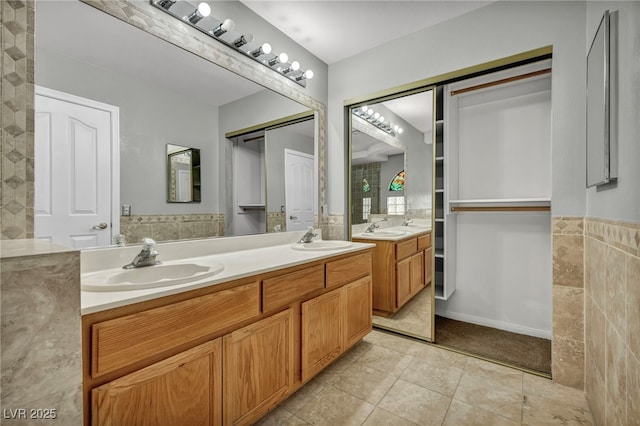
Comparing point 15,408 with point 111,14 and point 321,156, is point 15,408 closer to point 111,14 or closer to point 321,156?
point 111,14

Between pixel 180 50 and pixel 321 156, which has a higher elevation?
Result: pixel 180 50

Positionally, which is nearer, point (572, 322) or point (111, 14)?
point (111, 14)

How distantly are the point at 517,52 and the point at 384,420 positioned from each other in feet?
7.90

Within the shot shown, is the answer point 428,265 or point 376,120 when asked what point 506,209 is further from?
point 376,120

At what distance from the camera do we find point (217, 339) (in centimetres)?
117

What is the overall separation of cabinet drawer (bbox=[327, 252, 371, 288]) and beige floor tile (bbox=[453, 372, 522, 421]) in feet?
2.98

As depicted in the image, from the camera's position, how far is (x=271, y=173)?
2.21 metres

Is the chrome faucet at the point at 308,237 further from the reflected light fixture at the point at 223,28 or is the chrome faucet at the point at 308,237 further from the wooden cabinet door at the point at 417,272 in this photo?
the reflected light fixture at the point at 223,28

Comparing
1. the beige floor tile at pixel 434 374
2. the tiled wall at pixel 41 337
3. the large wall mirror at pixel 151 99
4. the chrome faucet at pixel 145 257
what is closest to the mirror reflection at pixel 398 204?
the beige floor tile at pixel 434 374

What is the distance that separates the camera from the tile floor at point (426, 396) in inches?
57.4

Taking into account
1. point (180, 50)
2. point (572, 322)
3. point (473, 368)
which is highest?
point (180, 50)

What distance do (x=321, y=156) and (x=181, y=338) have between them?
2021 mm

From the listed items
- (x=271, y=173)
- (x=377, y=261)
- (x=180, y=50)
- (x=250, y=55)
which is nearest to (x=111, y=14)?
(x=180, y=50)

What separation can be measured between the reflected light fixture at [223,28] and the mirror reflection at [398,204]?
131 centimetres
